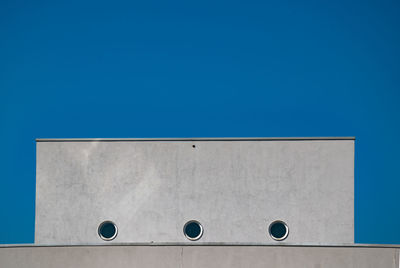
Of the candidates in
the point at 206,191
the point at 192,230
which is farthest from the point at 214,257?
the point at 206,191

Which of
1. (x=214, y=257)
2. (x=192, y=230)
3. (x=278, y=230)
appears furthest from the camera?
(x=192, y=230)

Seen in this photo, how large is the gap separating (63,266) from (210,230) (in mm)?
5326

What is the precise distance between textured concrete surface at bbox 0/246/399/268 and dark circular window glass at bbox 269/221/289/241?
11.8ft

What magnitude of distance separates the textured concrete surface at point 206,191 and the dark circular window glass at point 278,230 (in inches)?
6.6

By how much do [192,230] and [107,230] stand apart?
278 cm

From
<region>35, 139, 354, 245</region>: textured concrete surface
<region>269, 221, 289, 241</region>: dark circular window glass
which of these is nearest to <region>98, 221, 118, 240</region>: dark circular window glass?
<region>35, 139, 354, 245</region>: textured concrete surface

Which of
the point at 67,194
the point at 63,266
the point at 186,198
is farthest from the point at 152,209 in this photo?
the point at 63,266

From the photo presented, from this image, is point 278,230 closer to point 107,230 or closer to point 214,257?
point 214,257

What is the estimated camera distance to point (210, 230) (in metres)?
21.0

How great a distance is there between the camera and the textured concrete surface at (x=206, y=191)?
68.5ft

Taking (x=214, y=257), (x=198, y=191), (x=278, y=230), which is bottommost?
(x=214, y=257)

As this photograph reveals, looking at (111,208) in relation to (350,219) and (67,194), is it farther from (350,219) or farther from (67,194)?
(350,219)

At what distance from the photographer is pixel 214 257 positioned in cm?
1725

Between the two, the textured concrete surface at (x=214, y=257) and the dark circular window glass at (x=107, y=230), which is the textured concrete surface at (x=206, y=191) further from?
the textured concrete surface at (x=214, y=257)
